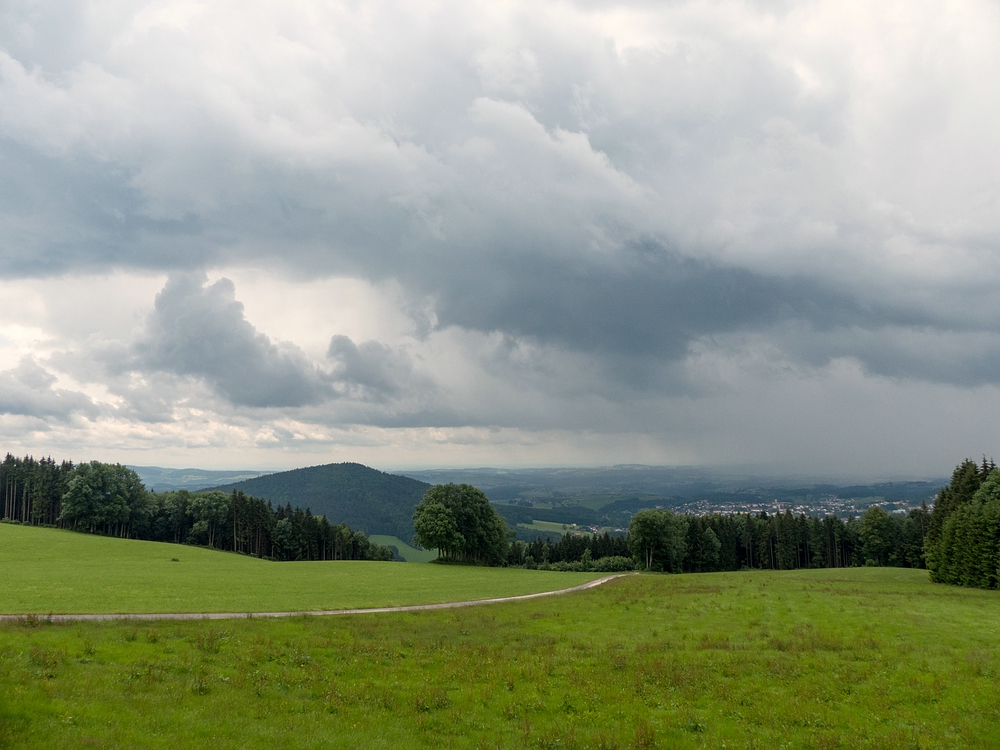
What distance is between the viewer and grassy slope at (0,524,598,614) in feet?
107

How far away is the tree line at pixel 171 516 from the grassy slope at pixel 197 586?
139 ft

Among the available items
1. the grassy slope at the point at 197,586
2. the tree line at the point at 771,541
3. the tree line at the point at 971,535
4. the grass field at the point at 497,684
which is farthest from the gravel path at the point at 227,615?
the tree line at the point at 771,541

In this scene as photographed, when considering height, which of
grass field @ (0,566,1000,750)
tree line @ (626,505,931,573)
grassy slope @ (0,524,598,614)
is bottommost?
tree line @ (626,505,931,573)

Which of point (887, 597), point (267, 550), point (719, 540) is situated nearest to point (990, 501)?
point (887, 597)

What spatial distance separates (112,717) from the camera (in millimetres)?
14648

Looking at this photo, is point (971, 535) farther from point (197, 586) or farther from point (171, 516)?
point (171, 516)

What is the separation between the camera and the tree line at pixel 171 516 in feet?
384

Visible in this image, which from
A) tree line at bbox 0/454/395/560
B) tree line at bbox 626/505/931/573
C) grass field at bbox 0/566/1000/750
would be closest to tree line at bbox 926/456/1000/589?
tree line at bbox 626/505/931/573

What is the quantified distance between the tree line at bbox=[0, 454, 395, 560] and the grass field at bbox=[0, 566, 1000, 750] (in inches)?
4191

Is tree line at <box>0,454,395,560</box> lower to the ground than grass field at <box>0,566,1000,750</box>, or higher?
lower

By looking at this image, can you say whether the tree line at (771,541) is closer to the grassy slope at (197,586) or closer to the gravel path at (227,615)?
the grassy slope at (197,586)

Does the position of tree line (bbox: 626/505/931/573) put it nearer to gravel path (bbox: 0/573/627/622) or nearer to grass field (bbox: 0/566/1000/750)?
gravel path (bbox: 0/573/627/622)

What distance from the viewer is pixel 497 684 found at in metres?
21.3

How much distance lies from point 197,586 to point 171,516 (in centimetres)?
10030
